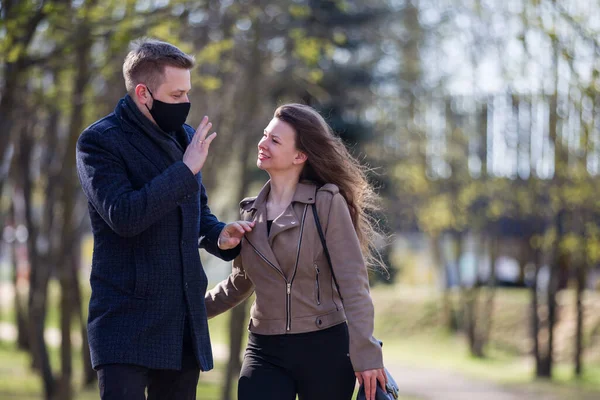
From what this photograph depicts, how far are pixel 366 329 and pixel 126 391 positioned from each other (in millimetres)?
1095

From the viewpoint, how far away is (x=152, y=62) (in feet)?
13.1

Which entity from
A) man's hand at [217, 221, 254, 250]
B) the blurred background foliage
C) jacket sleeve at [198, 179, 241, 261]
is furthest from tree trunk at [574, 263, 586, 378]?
man's hand at [217, 221, 254, 250]

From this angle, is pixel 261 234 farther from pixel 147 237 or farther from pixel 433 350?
pixel 433 350

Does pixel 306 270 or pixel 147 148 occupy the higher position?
pixel 147 148

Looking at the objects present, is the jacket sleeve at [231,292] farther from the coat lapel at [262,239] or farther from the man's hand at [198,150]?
the man's hand at [198,150]

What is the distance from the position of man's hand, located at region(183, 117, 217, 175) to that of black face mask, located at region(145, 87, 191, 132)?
3.8 inches

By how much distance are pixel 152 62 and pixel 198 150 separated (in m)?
0.41

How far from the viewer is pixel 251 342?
452cm

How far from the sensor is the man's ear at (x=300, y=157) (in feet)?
15.2

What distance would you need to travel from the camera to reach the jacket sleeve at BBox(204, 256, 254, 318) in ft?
15.5

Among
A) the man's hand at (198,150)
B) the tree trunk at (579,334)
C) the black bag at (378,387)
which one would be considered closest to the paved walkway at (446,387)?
the tree trunk at (579,334)

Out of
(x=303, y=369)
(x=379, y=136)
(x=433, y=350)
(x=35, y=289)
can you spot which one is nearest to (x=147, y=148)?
(x=303, y=369)

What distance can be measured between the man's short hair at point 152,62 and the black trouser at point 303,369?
131cm

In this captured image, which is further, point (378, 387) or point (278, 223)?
point (278, 223)
